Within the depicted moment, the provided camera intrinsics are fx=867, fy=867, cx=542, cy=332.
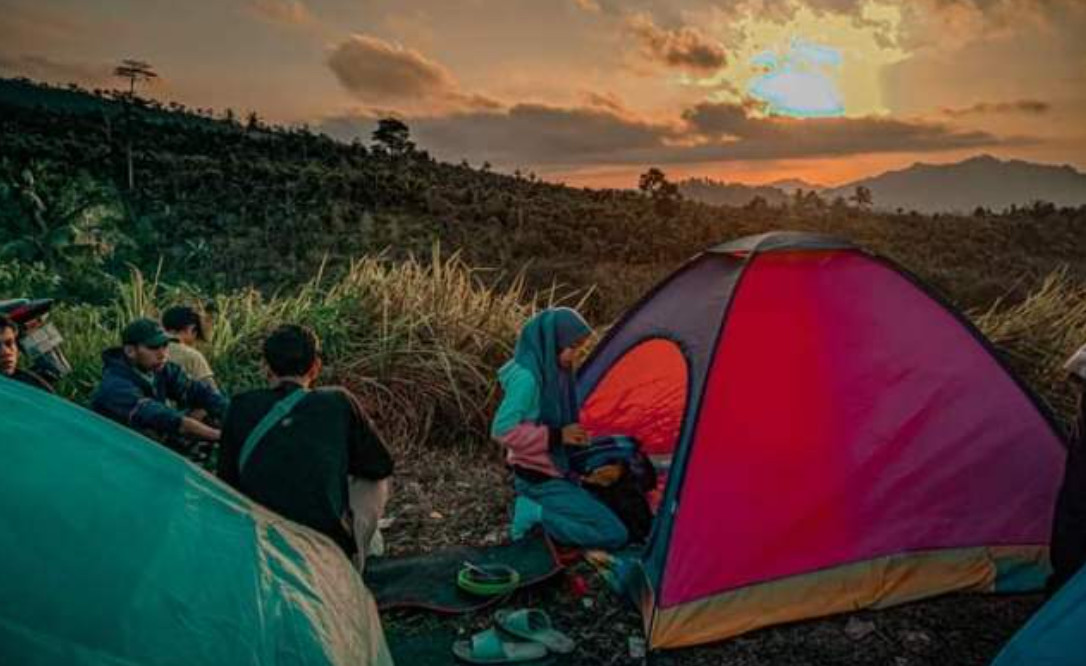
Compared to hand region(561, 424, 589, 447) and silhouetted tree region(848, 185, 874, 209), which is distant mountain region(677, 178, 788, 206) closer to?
silhouetted tree region(848, 185, 874, 209)

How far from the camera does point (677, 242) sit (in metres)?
24.6

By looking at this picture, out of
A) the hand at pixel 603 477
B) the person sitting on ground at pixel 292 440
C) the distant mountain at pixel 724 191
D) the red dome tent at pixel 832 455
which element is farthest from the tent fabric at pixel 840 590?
the distant mountain at pixel 724 191

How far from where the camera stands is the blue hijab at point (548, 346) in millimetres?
4504

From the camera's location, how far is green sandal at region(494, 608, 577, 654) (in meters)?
3.53

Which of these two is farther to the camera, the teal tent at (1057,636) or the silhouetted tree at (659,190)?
the silhouetted tree at (659,190)

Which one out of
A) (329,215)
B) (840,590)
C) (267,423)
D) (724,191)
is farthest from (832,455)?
(724,191)

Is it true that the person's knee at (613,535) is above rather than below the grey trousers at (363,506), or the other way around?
below

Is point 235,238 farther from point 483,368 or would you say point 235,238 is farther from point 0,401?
point 0,401

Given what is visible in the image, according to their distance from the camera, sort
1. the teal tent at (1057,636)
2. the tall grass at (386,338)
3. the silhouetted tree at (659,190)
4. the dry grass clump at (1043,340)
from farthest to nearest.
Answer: the silhouetted tree at (659,190), the dry grass clump at (1043,340), the tall grass at (386,338), the teal tent at (1057,636)

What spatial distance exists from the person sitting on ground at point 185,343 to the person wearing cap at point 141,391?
0.35m

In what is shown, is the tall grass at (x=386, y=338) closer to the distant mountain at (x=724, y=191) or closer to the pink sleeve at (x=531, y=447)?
the pink sleeve at (x=531, y=447)

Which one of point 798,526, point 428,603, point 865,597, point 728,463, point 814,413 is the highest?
point 814,413

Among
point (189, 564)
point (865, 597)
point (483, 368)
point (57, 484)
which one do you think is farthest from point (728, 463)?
point (483, 368)

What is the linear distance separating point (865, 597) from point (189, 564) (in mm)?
2933
